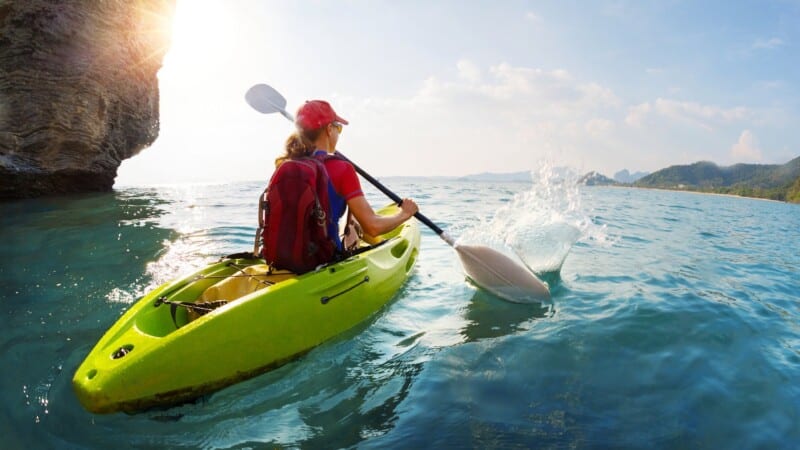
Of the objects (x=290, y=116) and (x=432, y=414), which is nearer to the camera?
(x=432, y=414)

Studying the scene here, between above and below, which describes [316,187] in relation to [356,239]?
above

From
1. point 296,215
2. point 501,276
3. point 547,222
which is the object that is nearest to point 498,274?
point 501,276

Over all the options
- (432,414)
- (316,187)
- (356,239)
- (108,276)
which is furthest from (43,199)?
(432,414)

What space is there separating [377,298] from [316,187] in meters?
1.60

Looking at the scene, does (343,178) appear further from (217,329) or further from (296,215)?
(217,329)

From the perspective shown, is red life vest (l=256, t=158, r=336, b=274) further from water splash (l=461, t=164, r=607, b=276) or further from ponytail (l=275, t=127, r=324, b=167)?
water splash (l=461, t=164, r=607, b=276)

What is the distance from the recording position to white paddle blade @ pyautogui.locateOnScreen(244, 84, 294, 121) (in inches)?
251

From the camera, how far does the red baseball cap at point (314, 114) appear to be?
150 inches

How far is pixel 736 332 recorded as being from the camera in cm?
478

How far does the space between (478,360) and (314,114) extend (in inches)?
98.6

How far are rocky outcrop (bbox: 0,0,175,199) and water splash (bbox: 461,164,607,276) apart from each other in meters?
11.6

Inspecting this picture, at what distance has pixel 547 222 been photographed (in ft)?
22.3

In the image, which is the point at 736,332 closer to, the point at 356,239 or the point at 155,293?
the point at 356,239

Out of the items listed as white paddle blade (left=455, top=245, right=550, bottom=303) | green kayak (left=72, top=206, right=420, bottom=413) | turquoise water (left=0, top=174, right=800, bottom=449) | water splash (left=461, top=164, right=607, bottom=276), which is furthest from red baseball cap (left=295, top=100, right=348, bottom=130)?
water splash (left=461, top=164, right=607, bottom=276)
